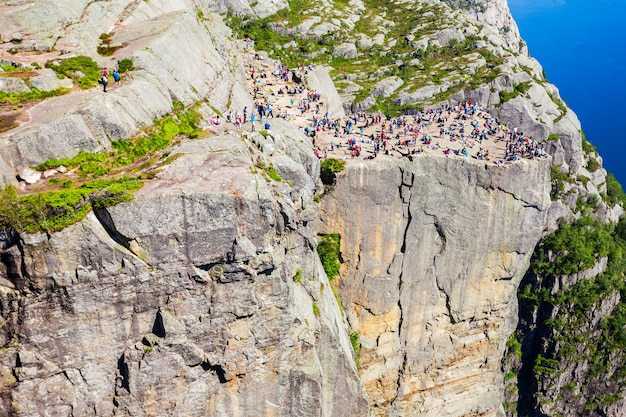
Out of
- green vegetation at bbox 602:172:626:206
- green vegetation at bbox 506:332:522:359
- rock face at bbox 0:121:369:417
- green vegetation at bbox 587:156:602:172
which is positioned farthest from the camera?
green vegetation at bbox 602:172:626:206

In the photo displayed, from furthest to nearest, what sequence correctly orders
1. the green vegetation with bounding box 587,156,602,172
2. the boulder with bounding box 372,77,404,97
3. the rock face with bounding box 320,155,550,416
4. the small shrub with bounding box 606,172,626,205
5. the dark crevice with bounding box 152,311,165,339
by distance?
the boulder with bounding box 372,77,404,97
the small shrub with bounding box 606,172,626,205
the green vegetation with bounding box 587,156,602,172
the rock face with bounding box 320,155,550,416
the dark crevice with bounding box 152,311,165,339

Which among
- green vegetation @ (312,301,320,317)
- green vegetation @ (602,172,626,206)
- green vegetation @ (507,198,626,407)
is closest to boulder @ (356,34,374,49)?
green vegetation @ (602,172,626,206)

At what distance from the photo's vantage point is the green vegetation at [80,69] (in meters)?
28.2

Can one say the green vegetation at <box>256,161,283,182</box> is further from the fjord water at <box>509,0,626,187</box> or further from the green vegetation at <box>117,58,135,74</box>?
the fjord water at <box>509,0,626,187</box>

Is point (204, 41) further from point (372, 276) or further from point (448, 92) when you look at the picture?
point (448, 92)

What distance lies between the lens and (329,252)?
37094 millimetres

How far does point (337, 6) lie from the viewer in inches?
3253

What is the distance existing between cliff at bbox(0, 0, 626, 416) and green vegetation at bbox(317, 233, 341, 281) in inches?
22.7

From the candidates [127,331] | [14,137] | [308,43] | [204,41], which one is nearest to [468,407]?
[127,331]

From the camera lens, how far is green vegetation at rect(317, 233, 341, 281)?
36875mm

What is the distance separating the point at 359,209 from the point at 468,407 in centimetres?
2152

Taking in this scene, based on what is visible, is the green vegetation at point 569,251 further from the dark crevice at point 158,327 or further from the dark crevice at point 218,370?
the dark crevice at point 158,327

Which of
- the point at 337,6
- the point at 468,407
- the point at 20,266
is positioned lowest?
the point at 468,407

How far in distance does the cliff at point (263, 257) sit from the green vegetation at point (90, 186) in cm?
14
